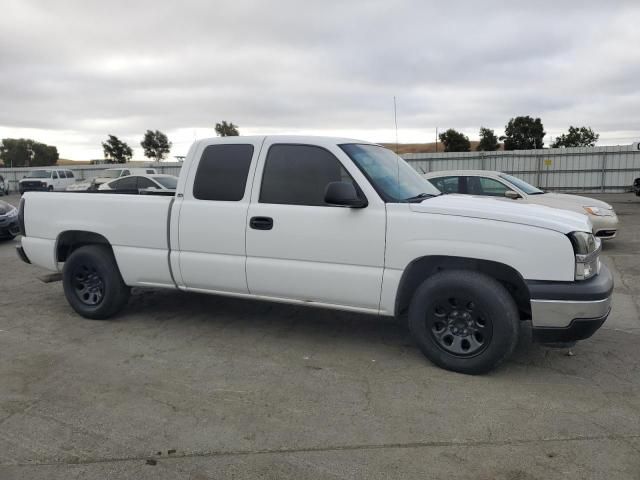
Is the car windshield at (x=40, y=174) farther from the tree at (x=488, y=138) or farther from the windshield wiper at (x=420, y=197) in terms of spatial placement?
the tree at (x=488, y=138)

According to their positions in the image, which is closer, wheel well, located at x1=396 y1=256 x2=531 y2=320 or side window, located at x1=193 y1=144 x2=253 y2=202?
wheel well, located at x1=396 y1=256 x2=531 y2=320

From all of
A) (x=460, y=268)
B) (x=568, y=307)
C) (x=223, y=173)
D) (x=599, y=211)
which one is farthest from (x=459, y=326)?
(x=599, y=211)

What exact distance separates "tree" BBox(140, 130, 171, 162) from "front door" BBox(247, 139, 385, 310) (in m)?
52.5

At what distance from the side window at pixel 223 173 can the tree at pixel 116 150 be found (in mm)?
56386

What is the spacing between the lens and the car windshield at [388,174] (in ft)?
14.5

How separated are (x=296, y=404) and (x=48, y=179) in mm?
33231

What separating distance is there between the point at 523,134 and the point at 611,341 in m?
53.2

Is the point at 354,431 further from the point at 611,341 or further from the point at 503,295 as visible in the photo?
the point at 611,341

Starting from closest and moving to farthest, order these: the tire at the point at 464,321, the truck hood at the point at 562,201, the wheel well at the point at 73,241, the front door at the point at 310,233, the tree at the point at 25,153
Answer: the tire at the point at 464,321, the front door at the point at 310,233, the wheel well at the point at 73,241, the truck hood at the point at 562,201, the tree at the point at 25,153

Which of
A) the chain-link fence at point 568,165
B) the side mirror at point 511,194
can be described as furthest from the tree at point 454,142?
the side mirror at point 511,194

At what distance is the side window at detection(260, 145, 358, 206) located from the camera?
4512mm

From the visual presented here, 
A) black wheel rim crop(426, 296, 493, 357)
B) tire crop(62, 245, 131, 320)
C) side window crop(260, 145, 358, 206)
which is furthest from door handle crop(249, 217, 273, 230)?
tire crop(62, 245, 131, 320)

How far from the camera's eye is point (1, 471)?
114 inches

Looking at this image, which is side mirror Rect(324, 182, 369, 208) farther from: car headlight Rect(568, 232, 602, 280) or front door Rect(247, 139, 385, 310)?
car headlight Rect(568, 232, 602, 280)
